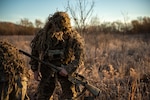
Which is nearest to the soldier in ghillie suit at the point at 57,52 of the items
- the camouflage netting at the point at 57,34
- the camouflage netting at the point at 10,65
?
the camouflage netting at the point at 57,34

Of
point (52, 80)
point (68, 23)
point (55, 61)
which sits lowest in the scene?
point (52, 80)

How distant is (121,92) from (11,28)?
28.8 meters

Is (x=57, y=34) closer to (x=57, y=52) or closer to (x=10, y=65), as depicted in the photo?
(x=57, y=52)

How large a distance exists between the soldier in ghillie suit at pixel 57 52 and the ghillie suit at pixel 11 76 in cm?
127

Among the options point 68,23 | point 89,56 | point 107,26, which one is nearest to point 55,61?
point 68,23

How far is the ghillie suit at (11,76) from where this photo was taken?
11.2ft

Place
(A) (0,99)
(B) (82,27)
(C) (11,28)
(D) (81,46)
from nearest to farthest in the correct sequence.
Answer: (A) (0,99), (D) (81,46), (B) (82,27), (C) (11,28)

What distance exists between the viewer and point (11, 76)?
11.3 feet

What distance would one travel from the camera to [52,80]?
197 inches

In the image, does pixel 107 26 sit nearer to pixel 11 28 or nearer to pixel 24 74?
pixel 11 28

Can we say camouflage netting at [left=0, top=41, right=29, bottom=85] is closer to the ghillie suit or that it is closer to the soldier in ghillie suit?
the ghillie suit

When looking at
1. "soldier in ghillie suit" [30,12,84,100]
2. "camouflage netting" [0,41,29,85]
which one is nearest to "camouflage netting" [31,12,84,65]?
"soldier in ghillie suit" [30,12,84,100]

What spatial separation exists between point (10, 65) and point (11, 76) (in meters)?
0.13

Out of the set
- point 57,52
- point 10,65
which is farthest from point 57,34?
point 10,65
